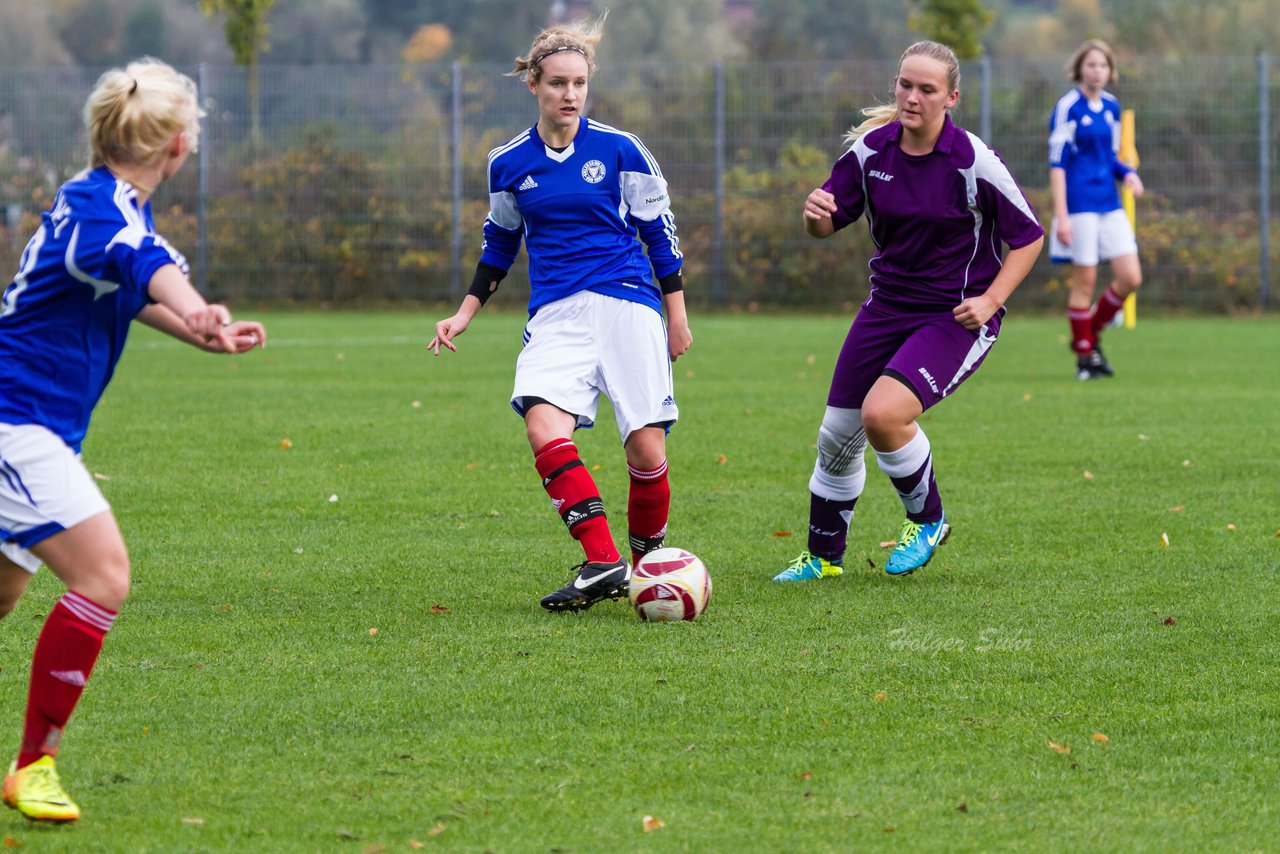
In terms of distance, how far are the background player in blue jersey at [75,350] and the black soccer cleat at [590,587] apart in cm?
221

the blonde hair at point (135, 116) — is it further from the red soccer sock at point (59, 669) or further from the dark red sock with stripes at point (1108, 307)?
the dark red sock with stripes at point (1108, 307)

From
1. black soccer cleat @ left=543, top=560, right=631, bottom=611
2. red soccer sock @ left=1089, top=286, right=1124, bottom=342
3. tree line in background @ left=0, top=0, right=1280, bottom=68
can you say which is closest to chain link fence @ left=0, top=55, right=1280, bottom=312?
red soccer sock @ left=1089, top=286, right=1124, bottom=342

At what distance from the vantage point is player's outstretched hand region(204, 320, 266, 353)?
3680mm

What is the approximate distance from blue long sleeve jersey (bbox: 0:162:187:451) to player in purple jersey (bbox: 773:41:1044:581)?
A: 9.76ft

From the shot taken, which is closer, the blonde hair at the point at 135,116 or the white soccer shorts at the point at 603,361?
the blonde hair at the point at 135,116

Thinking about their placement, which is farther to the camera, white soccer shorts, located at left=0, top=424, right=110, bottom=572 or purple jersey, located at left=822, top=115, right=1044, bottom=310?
purple jersey, located at left=822, top=115, right=1044, bottom=310

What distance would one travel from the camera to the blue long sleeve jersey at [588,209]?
20.2 feet

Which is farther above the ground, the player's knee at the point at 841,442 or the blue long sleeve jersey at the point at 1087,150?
the blue long sleeve jersey at the point at 1087,150

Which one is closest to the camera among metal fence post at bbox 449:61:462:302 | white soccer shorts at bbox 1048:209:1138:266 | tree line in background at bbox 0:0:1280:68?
white soccer shorts at bbox 1048:209:1138:266

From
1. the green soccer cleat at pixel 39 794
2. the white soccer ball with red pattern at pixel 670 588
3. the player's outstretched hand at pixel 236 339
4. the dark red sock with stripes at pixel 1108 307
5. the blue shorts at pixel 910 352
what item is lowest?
the dark red sock with stripes at pixel 1108 307

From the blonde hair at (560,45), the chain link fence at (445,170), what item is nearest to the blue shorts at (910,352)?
the blonde hair at (560,45)

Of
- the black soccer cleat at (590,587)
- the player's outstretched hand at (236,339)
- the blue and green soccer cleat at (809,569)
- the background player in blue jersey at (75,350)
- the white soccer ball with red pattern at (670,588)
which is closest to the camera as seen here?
the player's outstretched hand at (236,339)

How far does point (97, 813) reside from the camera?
3.89 m

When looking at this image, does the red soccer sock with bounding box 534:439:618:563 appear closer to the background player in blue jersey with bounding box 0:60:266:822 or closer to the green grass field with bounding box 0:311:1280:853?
the green grass field with bounding box 0:311:1280:853
